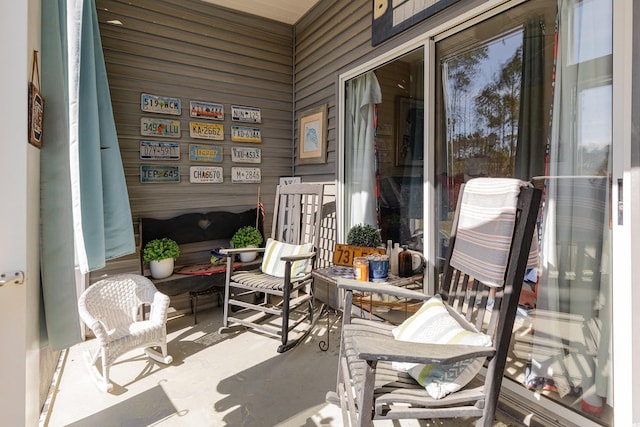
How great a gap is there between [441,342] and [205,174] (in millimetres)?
2853

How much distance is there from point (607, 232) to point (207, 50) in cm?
360

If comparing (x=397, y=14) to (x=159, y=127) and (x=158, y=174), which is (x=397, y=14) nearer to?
(x=159, y=127)

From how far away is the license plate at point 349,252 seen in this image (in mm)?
2529

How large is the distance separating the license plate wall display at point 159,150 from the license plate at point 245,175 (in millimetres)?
594

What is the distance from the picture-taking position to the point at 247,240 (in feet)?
11.3

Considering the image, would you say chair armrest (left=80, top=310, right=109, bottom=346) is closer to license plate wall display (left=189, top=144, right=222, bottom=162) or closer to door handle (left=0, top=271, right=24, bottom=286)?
door handle (left=0, top=271, right=24, bottom=286)

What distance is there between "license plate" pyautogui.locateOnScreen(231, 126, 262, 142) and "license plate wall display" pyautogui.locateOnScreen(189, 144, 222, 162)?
0.76 ft

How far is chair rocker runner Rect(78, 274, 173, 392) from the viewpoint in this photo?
202 centimetres

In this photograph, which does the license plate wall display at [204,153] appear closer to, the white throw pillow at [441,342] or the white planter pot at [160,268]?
the white planter pot at [160,268]

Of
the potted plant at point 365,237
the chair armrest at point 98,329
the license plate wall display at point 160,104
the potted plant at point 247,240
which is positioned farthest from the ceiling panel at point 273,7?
the chair armrest at point 98,329

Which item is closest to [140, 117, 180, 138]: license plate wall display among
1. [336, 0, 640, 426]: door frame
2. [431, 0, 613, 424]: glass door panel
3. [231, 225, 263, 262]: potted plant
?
[231, 225, 263, 262]: potted plant

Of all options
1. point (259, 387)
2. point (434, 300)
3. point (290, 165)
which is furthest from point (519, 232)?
point (290, 165)

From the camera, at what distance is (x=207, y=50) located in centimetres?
341

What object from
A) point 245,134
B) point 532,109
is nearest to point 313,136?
point 245,134
